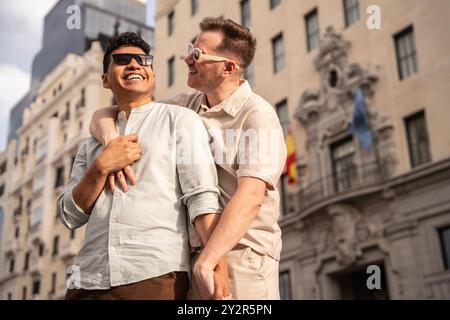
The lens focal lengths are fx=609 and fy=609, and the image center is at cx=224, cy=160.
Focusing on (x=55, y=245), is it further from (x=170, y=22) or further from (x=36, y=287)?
(x=170, y=22)

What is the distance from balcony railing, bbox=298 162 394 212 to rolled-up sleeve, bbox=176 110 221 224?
1582cm

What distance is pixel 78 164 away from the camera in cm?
310

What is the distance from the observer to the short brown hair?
3039 millimetres

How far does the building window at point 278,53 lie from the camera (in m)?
23.3

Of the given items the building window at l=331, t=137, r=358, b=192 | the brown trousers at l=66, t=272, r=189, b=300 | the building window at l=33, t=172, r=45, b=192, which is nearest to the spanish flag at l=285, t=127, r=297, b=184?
the building window at l=331, t=137, r=358, b=192

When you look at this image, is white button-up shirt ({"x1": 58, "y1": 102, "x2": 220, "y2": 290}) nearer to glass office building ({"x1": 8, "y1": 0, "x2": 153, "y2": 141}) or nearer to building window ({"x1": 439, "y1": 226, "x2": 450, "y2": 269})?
building window ({"x1": 439, "y1": 226, "x2": 450, "y2": 269})

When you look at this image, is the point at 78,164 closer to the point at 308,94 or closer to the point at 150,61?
the point at 150,61

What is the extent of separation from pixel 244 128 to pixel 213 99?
1.09 ft

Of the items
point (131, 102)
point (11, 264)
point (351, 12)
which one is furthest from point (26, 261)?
point (131, 102)

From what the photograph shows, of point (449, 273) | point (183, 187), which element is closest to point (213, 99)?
point (183, 187)

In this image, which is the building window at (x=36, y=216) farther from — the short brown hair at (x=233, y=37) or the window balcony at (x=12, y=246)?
the short brown hair at (x=233, y=37)

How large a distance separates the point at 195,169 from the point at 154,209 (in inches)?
9.7

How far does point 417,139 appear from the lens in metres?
17.6

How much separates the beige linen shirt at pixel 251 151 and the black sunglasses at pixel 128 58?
0.39m
